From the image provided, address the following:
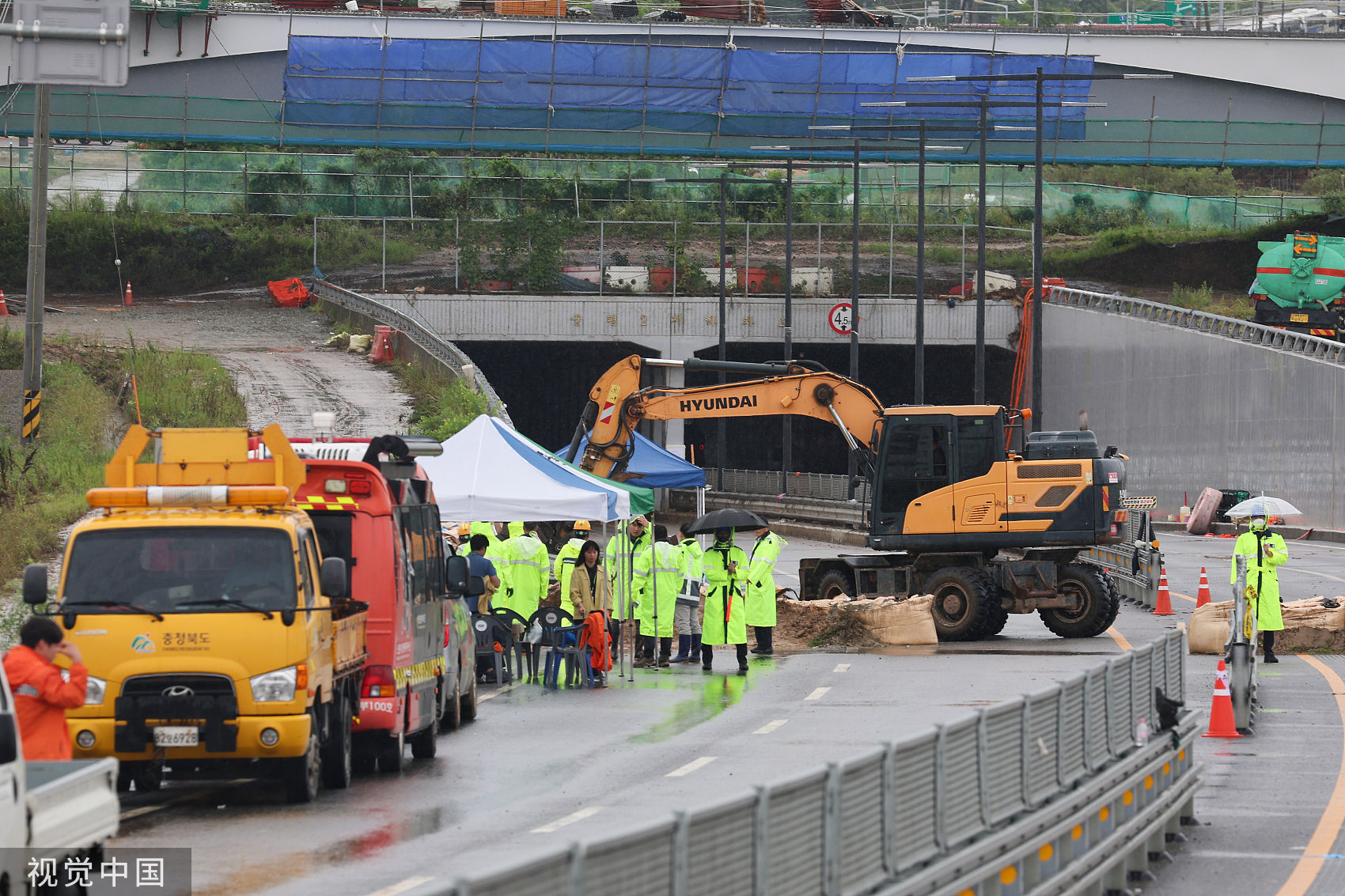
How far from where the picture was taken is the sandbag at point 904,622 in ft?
83.8

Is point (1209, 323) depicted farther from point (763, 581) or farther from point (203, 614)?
point (203, 614)

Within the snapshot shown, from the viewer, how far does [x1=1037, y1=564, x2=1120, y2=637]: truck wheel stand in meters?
26.0

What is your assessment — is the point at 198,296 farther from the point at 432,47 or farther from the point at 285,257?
the point at 432,47

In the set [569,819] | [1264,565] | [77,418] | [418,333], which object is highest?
[418,333]

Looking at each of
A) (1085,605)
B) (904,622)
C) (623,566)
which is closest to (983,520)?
(1085,605)

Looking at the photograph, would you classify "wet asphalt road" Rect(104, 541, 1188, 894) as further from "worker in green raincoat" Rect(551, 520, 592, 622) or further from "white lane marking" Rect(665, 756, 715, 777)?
"worker in green raincoat" Rect(551, 520, 592, 622)

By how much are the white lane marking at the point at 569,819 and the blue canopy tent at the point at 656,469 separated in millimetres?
18279

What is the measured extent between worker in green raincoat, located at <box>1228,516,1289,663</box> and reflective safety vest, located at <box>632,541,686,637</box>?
269 inches

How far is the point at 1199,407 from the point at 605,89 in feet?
110

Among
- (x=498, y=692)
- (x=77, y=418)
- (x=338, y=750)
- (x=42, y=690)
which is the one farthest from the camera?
(x=77, y=418)

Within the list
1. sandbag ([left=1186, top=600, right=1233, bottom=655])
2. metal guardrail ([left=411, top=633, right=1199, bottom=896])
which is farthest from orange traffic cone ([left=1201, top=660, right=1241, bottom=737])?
sandbag ([left=1186, top=600, right=1233, bottom=655])

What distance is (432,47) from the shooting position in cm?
7675

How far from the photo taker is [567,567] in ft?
70.5

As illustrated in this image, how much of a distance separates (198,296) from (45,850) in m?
61.4
